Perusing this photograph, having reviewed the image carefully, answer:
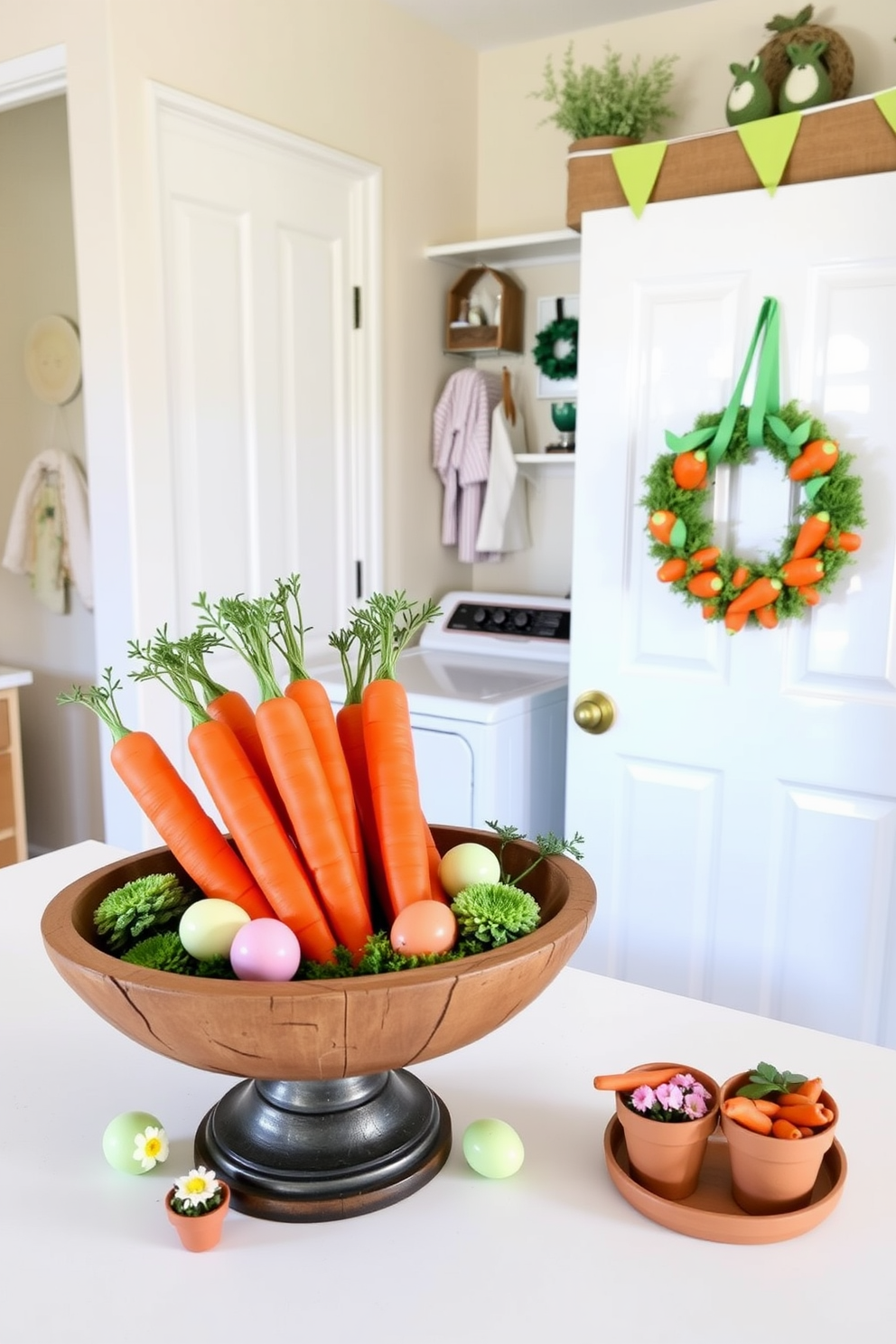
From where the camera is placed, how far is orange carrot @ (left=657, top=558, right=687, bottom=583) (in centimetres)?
198

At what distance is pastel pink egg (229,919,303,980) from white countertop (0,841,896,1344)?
0.18 metres

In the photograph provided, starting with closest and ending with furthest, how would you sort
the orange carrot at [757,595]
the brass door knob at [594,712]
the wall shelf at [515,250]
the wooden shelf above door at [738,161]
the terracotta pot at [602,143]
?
the wooden shelf above door at [738,161] < the orange carrot at [757,595] < the brass door knob at [594,712] < the terracotta pot at [602,143] < the wall shelf at [515,250]

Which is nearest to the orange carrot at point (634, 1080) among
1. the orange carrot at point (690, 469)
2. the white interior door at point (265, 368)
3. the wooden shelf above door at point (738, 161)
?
the orange carrot at point (690, 469)

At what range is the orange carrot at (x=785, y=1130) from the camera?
2.42ft

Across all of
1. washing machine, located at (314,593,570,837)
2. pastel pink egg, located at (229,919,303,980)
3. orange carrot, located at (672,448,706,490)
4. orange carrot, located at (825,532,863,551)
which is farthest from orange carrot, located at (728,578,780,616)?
pastel pink egg, located at (229,919,303,980)

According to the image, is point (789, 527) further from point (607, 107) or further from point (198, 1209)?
point (198, 1209)

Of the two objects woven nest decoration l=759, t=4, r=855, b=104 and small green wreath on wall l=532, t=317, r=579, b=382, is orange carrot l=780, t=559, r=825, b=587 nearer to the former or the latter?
woven nest decoration l=759, t=4, r=855, b=104

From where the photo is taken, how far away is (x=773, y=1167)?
2.42 ft

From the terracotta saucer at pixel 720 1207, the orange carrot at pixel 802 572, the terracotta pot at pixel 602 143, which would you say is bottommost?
the terracotta saucer at pixel 720 1207

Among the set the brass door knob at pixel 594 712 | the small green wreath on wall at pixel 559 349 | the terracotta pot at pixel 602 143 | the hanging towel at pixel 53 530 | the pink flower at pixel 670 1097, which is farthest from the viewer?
the hanging towel at pixel 53 530

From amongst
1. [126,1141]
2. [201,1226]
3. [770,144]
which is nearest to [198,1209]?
[201,1226]

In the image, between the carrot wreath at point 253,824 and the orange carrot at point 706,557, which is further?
the orange carrot at point 706,557

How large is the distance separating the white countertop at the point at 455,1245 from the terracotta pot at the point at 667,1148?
0.03 metres

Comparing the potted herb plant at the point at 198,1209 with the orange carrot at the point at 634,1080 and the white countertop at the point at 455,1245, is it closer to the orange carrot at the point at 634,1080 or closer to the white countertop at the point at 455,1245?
the white countertop at the point at 455,1245
